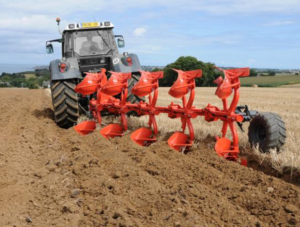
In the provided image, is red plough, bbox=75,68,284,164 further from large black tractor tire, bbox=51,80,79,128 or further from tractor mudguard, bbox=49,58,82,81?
tractor mudguard, bbox=49,58,82,81

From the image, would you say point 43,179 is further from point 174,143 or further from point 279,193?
point 279,193

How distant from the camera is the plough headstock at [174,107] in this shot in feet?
14.7

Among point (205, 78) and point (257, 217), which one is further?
point (205, 78)

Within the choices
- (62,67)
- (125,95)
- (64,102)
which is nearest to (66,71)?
(62,67)

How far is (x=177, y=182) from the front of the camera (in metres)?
3.56

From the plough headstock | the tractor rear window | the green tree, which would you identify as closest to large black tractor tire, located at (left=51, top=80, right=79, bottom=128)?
the plough headstock

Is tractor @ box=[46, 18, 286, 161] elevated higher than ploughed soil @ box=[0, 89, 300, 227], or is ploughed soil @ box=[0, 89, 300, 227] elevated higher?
tractor @ box=[46, 18, 286, 161]

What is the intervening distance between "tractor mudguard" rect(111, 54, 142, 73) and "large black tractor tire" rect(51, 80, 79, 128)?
99cm

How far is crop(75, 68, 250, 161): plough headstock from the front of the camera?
177 inches

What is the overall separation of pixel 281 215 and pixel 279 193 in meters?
0.45

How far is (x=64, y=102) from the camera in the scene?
7.12 meters

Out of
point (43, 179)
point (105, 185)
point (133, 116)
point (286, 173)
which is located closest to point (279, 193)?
point (286, 173)

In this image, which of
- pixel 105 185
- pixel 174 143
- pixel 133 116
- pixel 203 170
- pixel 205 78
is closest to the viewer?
pixel 105 185

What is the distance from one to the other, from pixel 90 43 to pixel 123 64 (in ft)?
3.30
